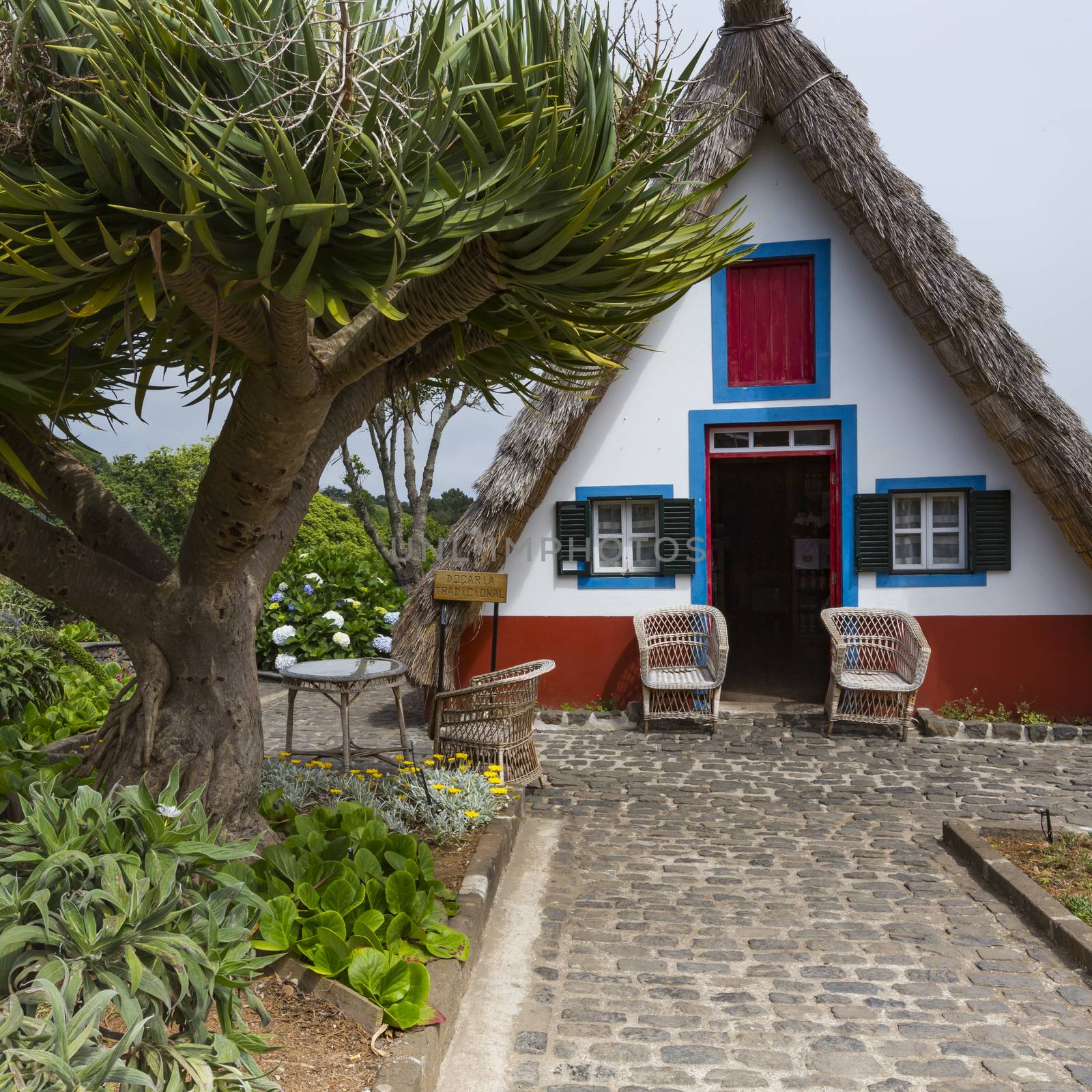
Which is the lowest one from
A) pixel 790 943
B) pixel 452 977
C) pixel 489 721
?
pixel 790 943

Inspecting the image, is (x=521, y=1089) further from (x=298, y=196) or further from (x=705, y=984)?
(x=298, y=196)

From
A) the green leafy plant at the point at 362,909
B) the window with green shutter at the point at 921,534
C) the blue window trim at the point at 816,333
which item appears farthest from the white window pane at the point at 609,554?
the green leafy plant at the point at 362,909

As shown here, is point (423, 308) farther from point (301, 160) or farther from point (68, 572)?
point (68, 572)

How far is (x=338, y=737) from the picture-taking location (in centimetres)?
812

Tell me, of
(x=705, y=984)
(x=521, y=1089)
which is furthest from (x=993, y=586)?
(x=521, y=1089)

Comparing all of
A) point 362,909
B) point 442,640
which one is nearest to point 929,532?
point 442,640

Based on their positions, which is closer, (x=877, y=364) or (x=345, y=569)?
(x=877, y=364)

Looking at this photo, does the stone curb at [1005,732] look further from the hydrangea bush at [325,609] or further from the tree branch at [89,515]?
the tree branch at [89,515]

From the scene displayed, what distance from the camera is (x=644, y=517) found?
28.2 ft

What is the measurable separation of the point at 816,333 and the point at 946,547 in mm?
2220

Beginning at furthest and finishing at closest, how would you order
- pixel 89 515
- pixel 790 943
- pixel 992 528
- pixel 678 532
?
pixel 678 532, pixel 992 528, pixel 89 515, pixel 790 943

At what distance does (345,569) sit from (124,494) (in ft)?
15.5

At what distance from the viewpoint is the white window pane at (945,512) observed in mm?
8117

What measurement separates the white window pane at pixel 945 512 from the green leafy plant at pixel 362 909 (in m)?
6.06
